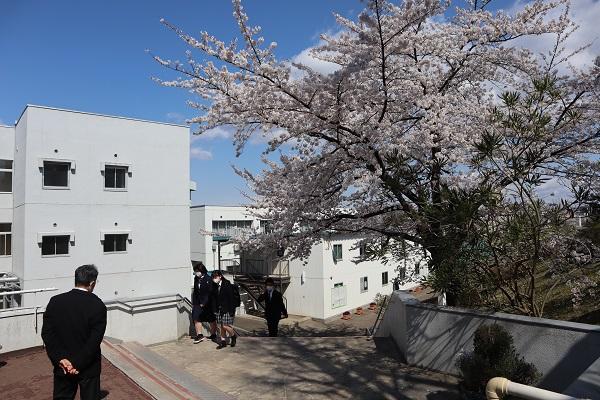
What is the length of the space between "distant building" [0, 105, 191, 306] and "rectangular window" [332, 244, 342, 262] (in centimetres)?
884

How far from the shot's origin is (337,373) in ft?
19.7

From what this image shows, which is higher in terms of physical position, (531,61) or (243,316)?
(531,61)

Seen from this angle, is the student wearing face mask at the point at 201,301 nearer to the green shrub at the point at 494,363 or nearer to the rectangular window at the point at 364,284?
the green shrub at the point at 494,363

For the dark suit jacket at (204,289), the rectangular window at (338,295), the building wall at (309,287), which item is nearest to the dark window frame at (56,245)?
the dark suit jacket at (204,289)

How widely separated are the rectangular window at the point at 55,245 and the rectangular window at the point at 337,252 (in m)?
13.8

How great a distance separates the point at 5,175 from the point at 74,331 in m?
16.9

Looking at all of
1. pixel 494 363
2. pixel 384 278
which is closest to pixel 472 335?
pixel 494 363

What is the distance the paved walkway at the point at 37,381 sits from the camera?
16.8 ft

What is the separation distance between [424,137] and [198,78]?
3.81m

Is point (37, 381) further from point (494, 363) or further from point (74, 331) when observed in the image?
point (494, 363)

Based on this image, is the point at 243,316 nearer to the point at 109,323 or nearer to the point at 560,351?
the point at 109,323

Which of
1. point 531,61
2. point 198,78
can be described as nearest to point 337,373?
point 198,78

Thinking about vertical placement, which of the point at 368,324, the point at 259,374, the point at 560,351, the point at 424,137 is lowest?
the point at 368,324

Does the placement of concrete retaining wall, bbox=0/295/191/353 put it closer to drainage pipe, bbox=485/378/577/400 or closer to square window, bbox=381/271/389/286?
drainage pipe, bbox=485/378/577/400
